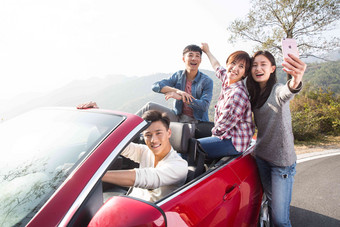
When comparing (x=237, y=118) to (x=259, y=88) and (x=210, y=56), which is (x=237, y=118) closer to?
(x=259, y=88)

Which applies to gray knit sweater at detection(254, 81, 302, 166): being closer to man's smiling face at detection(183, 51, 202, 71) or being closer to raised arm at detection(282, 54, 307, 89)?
raised arm at detection(282, 54, 307, 89)

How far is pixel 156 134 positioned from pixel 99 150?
60 centimetres

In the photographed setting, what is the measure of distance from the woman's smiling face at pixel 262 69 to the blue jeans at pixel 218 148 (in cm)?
63

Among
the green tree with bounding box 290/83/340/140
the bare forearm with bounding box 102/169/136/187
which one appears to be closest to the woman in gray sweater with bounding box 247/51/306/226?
the bare forearm with bounding box 102/169/136/187

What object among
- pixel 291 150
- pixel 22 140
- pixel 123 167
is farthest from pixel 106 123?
pixel 291 150

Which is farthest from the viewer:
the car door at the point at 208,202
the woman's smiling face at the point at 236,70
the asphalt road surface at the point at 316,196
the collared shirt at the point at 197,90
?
the collared shirt at the point at 197,90

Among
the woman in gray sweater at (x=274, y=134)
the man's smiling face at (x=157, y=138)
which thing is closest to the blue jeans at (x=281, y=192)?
the woman in gray sweater at (x=274, y=134)

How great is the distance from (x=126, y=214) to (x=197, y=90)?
287 cm

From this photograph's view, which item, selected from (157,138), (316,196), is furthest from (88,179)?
(316,196)

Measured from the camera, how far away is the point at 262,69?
7.15 feet

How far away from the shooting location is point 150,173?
151 cm

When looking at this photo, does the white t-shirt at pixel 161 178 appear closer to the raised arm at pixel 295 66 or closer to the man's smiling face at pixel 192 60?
the raised arm at pixel 295 66

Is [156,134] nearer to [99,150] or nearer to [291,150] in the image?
[99,150]

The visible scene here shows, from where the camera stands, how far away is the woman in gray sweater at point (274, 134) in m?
2.04
